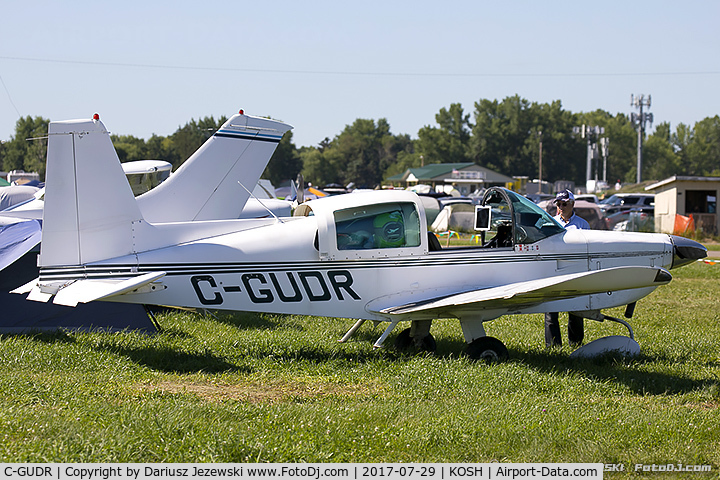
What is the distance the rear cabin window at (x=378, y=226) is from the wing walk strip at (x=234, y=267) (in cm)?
18

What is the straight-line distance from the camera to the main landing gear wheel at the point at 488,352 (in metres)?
6.82

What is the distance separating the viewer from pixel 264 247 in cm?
675

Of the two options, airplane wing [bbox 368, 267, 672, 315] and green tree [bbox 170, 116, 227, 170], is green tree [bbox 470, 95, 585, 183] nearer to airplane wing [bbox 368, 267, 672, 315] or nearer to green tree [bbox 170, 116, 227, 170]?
green tree [bbox 170, 116, 227, 170]

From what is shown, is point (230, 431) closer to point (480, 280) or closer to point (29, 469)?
point (29, 469)

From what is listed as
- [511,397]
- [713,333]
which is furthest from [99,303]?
[713,333]

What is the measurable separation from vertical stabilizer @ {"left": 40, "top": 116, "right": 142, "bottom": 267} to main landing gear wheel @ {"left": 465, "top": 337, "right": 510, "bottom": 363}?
3559 mm

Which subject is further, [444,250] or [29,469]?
[444,250]

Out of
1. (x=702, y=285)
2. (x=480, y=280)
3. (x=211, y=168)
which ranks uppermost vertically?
(x=211, y=168)

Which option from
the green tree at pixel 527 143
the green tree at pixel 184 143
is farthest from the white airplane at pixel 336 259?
the green tree at pixel 527 143

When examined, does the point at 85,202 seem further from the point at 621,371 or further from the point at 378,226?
the point at 621,371

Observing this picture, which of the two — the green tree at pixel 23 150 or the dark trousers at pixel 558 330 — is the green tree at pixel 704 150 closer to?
the green tree at pixel 23 150

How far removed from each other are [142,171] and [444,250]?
875cm

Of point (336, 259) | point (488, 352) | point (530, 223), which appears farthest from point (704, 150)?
point (336, 259)

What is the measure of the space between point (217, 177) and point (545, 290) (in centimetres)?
519
